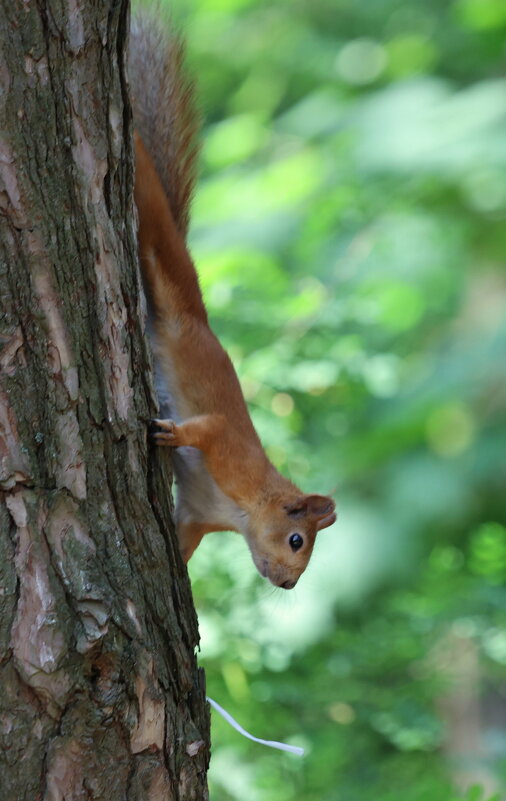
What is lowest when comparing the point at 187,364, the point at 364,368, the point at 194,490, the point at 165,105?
the point at 194,490

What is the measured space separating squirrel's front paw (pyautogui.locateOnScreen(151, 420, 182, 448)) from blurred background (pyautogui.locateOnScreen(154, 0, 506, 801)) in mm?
938

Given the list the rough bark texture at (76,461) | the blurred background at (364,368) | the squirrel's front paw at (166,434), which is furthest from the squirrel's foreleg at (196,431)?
the blurred background at (364,368)

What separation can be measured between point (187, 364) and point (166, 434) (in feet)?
1.38

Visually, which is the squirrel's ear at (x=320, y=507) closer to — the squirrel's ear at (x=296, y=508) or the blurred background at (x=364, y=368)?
the squirrel's ear at (x=296, y=508)

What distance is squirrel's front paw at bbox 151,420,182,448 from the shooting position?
179 cm

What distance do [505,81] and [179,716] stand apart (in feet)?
11.5

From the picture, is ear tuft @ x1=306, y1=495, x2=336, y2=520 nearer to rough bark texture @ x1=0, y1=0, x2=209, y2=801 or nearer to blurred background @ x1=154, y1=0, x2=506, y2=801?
blurred background @ x1=154, y1=0, x2=506, y2=801

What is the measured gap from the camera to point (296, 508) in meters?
2.57

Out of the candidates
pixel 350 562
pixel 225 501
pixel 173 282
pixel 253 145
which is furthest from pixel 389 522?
pixel 173 282

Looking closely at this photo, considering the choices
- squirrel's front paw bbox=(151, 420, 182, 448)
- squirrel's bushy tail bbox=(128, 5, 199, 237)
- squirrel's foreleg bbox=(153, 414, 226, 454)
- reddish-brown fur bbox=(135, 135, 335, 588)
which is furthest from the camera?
squirrel's bushy tail bbox=(128, 5, 199, 237)

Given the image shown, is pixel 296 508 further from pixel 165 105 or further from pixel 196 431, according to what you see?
pixel 165 105

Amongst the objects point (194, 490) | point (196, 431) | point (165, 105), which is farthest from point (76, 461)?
point (165, 105)

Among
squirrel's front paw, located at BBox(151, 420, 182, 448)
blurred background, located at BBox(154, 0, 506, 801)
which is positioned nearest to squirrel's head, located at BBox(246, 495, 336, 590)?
blurred background, located at BBox(154, 0, 506, 801)

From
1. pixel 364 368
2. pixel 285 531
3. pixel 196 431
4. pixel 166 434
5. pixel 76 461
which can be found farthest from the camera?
pixel 364 368
